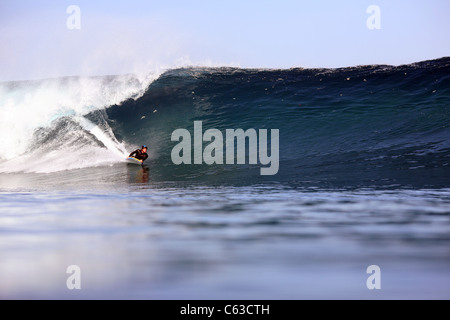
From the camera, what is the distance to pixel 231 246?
350cm

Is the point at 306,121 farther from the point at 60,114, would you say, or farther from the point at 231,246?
the point at 231,246

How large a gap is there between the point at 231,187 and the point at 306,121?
737cm

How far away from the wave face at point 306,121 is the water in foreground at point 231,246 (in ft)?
8.97

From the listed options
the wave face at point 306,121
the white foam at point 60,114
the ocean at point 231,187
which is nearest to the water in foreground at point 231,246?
the ocean at point 231,187

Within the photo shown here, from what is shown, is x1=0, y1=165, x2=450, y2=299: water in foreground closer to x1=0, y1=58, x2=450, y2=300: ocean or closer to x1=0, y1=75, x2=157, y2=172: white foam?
x1=0, y1=58, x2=450, y2=300: ocean

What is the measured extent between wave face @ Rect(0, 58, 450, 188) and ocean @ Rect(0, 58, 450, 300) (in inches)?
2.6

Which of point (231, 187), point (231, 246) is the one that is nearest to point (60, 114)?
point (231, 187)

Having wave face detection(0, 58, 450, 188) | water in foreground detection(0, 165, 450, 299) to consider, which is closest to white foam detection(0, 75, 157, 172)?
wave face detection(0, 58, 450, 188)

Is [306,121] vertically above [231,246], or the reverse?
[306,121]

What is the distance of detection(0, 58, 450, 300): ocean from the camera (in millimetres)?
2744

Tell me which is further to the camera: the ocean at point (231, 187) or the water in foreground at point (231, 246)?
the ocean at point (231, 187)

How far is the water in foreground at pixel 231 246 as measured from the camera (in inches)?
99.9

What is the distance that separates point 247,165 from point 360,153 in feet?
8.50

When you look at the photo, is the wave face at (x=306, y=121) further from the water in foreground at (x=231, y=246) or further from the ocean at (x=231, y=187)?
the water in foreground at (x=231, y=246)
